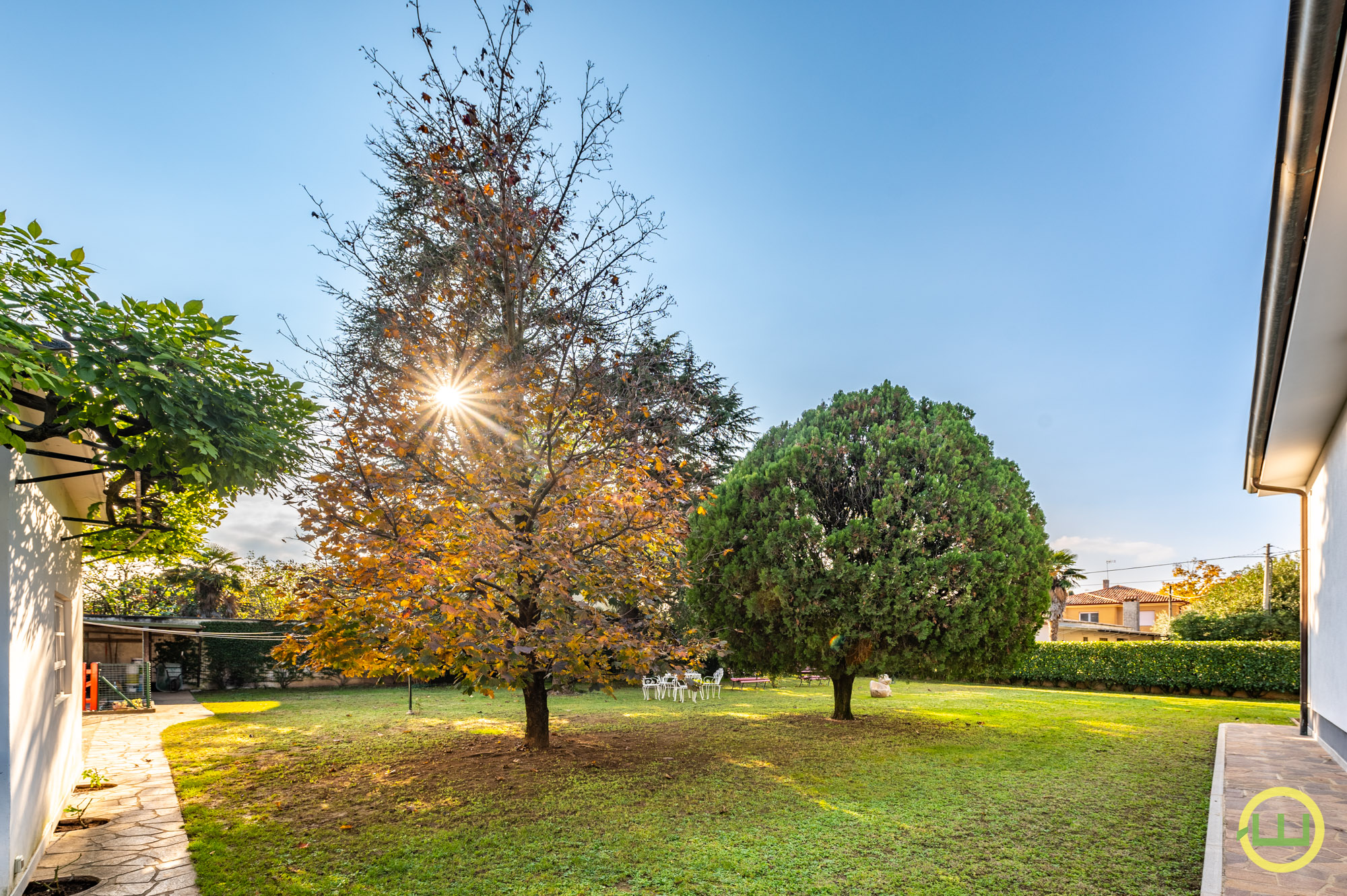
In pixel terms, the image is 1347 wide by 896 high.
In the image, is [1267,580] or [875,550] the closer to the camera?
[875,550]

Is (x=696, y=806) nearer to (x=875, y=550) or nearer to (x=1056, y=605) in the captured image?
(x=875, y=550)

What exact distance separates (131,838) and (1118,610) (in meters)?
60.3

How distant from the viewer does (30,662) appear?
15.6 feet

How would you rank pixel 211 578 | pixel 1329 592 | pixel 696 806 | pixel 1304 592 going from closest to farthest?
pixel 696 806, pixel 1329 592, pixel 1304 592, pixel 211 578

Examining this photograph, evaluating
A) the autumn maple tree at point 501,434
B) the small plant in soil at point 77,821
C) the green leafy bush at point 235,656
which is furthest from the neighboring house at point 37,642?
the green leafy bush at point 235,656

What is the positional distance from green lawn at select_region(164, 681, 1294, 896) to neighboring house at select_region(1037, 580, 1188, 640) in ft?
115

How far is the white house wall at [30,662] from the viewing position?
4.11 meters

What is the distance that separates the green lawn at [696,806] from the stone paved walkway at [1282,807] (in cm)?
30

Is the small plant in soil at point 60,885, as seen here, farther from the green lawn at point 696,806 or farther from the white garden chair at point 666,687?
the white garden chair at point 666,687

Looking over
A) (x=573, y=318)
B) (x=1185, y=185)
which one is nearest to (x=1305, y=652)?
(x=1185, y=185)

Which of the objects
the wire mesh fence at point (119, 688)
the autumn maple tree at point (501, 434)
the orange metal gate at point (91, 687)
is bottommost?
the wire mesh fence at point (119, 688)

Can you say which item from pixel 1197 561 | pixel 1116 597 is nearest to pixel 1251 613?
pixel 1197 561

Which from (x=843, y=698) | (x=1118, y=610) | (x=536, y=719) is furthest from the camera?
(x=1118, y=610)

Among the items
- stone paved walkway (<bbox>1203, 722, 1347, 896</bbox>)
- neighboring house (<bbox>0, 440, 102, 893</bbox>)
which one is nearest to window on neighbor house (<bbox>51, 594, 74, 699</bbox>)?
neighboring house (<bbox>0, 440, 102, 893</bbox>)
